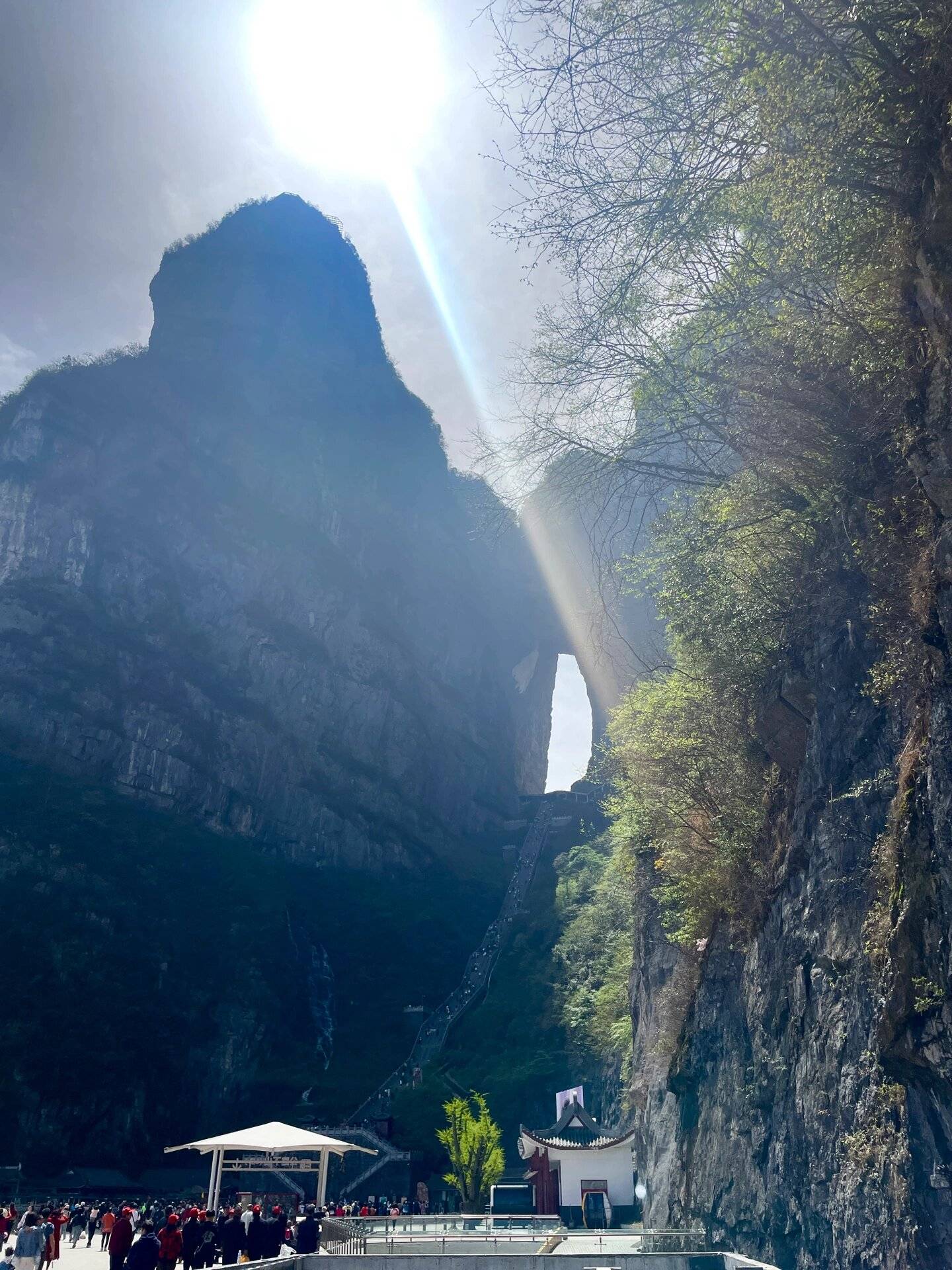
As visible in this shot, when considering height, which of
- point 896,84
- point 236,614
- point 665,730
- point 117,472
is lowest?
point 665,730

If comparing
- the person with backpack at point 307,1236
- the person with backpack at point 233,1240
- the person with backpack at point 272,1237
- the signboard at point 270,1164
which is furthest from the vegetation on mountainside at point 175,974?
the person with backpack at point 233,1240

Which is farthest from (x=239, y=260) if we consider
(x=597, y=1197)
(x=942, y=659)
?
(x=942, y=659)

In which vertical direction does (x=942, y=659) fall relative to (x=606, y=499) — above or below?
below

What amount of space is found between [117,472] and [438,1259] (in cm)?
8093

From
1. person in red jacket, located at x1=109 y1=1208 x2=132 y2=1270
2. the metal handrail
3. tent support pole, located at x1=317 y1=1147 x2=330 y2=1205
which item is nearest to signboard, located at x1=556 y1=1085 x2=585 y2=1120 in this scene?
tent support pole, located at x1=317 y1=1147 x2=330 y2=1205

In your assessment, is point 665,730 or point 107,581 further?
point 107,581

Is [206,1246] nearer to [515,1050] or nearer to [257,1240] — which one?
[257,1240]

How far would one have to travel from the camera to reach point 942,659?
746 centimetres

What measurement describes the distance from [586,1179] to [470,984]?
37781mm

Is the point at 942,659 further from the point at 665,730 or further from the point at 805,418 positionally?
the point at 665,730

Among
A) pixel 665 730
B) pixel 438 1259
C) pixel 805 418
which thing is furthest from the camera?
pixel 665 730

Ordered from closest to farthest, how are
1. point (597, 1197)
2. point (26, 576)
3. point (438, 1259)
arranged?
point (438, 1259) < point (597, 1197) < point (26, 576)

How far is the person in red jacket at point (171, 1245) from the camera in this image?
40.3 feet

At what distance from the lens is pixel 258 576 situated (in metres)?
83.7
